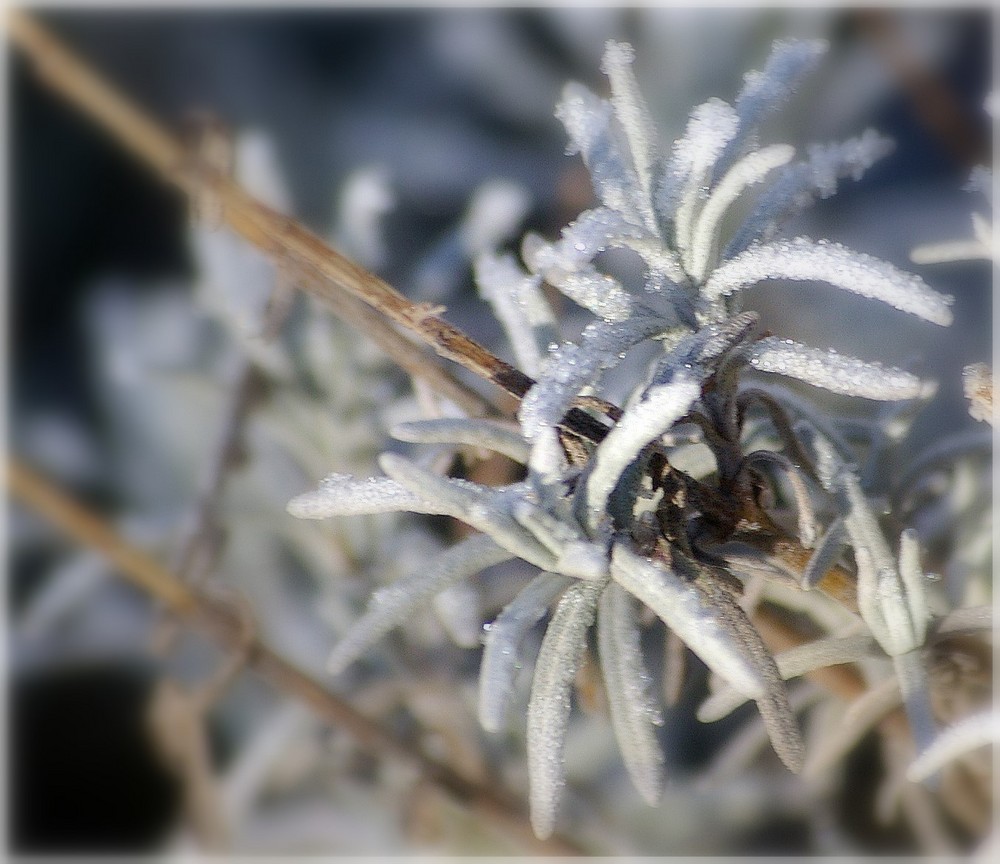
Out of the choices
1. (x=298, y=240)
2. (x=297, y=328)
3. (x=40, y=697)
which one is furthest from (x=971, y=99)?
(x=40, y=697)

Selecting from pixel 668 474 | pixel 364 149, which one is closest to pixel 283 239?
pixel 668 474

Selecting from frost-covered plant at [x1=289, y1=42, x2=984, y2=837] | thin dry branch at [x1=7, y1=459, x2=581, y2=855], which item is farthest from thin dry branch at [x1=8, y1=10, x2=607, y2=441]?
thin dry branch at [x1=7, y1=459, x2=581, y2=855]

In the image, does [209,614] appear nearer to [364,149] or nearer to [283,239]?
[283,239]

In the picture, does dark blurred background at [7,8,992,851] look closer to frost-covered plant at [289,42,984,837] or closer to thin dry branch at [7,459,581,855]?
thin dry branch at [7,459,581,855]

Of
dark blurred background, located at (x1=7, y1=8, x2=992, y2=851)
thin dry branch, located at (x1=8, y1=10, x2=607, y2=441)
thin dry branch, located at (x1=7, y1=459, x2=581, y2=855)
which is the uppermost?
dark blurred background, located at (x1=7, y1=8, x2=992, y2=851)

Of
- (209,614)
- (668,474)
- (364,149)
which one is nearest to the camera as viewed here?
(668,474)

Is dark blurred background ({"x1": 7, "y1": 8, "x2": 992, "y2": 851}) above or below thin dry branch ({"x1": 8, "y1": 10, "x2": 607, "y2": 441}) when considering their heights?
above

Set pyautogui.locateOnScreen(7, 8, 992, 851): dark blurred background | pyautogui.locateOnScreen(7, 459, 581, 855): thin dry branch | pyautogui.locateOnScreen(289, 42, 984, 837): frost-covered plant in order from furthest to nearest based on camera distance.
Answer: pyautogui.locateOnScreen(7, 8, 992, 851): dark blurred background → pyautogui.locateOnScreen(7, 459, 581, 855): thin dry branch → pyautogui.locateOnScreen(289, 42, 984, 837): frost-covered plant

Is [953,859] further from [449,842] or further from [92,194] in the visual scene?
[92,194]
